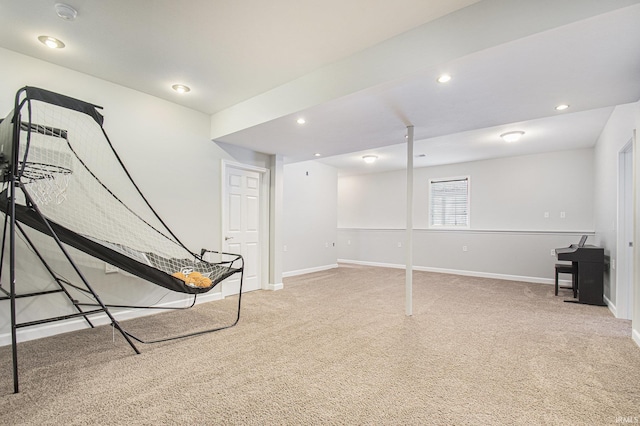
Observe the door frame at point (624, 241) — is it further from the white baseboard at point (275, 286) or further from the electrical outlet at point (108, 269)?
the electrical outlet at point (108, 269)

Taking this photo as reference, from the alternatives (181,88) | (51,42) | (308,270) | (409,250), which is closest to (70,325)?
(51,42)

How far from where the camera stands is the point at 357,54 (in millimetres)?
2771

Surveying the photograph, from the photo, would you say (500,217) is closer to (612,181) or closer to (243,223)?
(612,181)

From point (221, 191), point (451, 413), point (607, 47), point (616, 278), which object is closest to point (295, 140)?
point (221, 191)

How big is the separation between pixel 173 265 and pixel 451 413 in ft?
9.58

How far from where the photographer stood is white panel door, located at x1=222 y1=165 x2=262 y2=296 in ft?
15.4

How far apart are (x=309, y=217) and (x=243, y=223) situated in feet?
7.54

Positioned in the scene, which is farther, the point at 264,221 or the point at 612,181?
the point at 264,221

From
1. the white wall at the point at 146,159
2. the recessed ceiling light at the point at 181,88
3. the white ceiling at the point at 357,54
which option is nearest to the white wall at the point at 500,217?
the white ceiling at the point at 357,54

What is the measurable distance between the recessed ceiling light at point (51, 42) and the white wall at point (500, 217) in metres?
6.83

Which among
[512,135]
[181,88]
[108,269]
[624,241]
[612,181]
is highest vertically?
[181,88]

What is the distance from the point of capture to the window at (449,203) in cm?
700

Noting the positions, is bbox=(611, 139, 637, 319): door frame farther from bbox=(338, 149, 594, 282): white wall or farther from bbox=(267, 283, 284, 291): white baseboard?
bbox=(267, 283, 284, 291): white baseboard

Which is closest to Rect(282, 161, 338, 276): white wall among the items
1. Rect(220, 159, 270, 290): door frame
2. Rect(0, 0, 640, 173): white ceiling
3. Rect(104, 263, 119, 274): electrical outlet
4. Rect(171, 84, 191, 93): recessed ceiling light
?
Rect(220, 159, 270, 290): door frame
